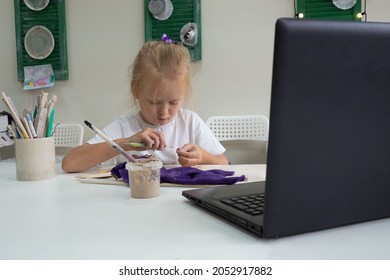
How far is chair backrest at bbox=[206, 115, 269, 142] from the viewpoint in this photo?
2076mm

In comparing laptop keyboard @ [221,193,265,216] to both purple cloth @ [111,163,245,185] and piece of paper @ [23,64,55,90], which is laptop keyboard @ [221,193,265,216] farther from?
piece of paper @ [23,64,55,90]

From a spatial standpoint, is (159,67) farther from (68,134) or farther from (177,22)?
(68,134)

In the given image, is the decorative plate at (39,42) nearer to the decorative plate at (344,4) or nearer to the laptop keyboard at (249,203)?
the decorative plate at (344,4)

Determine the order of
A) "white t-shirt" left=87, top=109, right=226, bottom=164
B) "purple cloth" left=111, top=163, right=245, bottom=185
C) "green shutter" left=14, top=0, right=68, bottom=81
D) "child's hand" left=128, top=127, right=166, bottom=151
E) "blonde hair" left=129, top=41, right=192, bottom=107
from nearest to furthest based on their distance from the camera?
"purple cloth" left=111, top=163, right=245, bottom=185
"child's hand" left=128, top=127, right=166, bottom=151
"blonde hair" left=129, top=41, right=192, bottom=107
"white t-shirt" left=87, top=109, right=226, bottom=164
"green shutter" left=14, top=0, right=68, bottom=81

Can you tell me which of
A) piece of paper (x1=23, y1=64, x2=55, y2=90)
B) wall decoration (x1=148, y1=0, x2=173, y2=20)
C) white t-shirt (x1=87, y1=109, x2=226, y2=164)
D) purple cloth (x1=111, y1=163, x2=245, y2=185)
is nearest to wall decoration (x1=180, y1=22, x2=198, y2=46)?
wall decoration (x1=148, y1=0, x2=173, y2=20)

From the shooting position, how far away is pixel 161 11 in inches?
88.0

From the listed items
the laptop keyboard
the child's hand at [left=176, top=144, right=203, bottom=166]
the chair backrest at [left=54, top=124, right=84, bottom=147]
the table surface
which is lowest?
the chair backrest at [left=54, top=124, right=84, bottom=147]

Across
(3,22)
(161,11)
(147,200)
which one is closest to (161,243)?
(147,200)

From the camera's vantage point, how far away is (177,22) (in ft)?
7.38

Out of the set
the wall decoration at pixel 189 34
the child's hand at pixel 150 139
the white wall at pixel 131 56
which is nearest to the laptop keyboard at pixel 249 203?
the child's hand at pixel 150 139

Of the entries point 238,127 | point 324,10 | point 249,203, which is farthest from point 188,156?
point 324,10

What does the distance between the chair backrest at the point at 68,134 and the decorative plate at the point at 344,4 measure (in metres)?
1.72

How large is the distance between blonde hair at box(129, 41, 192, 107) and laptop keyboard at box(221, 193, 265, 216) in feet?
2.55
